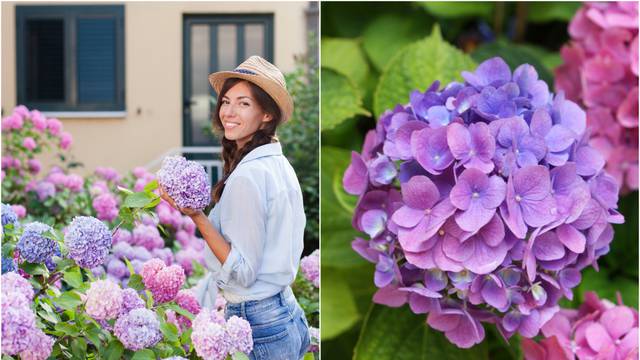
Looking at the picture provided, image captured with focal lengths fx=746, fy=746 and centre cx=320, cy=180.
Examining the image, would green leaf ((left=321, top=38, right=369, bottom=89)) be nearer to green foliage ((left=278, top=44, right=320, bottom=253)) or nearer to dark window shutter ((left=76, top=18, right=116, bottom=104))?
green foliage ((left=278, top=44, right=320, bottom=253))

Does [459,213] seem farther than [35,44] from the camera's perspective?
No

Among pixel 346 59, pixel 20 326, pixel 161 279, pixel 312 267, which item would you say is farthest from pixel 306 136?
pixel 20 326

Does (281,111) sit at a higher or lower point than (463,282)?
higher

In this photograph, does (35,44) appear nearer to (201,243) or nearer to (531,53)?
(201,243)

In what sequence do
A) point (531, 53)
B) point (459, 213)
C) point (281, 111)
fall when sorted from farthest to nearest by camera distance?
1. point (531, 53)
2. point (281, 111)
3. point (459, 213)

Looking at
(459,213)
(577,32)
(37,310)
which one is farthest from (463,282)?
(577,32)

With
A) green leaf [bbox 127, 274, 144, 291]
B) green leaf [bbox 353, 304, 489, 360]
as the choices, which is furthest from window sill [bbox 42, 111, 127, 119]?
green leaf [bbox 353, 304, 489, 360]

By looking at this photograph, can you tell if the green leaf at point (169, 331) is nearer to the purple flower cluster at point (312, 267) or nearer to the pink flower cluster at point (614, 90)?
the purple flower cluster at point (312, 267)

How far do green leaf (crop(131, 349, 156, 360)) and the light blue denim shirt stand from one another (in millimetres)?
101

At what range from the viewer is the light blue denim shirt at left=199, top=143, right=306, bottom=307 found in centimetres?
64

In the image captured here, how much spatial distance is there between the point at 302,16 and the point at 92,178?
1.08 feet

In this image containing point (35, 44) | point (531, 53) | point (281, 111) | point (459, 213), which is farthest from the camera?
point (531, 53)

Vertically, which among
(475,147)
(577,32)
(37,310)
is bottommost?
(37,310)

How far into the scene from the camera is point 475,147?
603 millimetres
